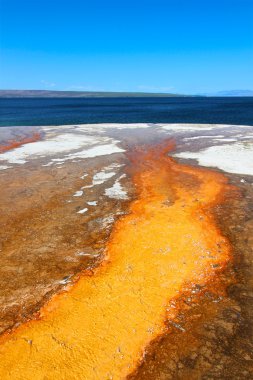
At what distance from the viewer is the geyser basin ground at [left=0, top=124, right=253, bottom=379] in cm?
553

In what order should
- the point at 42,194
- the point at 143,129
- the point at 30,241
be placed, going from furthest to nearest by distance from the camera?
the point at 143,129 → the point at 42,194 → the point at 30,241

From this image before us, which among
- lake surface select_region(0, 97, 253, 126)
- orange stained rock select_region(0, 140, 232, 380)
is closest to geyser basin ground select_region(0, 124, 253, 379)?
orange stained rock select_region(0, 140, 232, 380)

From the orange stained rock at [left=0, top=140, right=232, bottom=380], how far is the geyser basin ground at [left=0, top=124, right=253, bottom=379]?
0.02 m

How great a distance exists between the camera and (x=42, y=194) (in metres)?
13.2

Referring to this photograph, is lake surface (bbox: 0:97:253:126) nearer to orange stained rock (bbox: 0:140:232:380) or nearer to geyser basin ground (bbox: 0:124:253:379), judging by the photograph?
geyser basin ground (bbox: 0:124:253:379)

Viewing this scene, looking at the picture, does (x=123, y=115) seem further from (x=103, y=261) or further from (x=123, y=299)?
→ (x=123, y=299)

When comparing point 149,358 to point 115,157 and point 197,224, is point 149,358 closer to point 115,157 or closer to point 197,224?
point 197,224

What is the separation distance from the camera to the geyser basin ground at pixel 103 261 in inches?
218

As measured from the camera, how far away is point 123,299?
22.1 ft

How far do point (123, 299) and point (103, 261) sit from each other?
1.60 meters

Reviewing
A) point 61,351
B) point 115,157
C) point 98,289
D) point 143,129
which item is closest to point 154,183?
point 115,157

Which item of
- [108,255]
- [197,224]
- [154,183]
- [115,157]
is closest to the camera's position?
[108,255]

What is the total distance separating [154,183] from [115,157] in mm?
6576

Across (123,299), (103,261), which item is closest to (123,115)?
(103,261)
